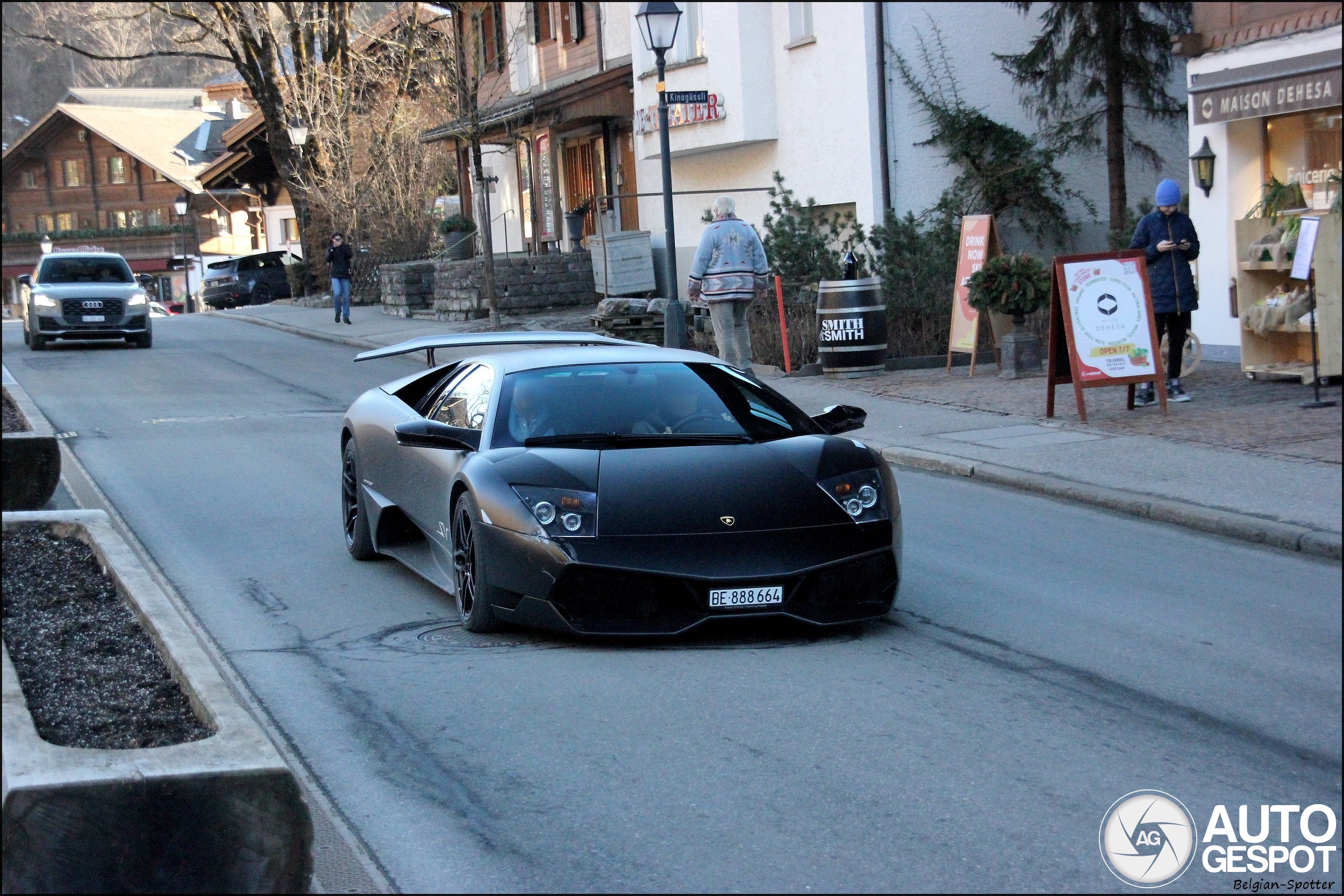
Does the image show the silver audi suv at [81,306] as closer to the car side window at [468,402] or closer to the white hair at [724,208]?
the white hair at [724,208]

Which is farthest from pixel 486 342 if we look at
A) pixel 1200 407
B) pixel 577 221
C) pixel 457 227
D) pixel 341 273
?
pixel 457 227

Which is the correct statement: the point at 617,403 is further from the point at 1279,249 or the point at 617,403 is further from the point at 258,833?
the point at 1279,249

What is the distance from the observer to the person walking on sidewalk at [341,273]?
3050cm

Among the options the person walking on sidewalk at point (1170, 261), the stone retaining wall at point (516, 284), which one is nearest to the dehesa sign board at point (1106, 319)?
the person walking on sidewalk at point (1170, 261)

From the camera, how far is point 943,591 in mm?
7586

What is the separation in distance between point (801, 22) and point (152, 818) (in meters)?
3.55

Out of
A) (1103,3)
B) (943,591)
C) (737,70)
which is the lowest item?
(943,591)

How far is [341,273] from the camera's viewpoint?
3058cm

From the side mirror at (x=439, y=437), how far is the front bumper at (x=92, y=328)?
20.2 metres

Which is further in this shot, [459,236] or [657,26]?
[459,236]

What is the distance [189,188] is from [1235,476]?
62443 mm

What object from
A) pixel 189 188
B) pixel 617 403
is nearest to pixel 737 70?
pixel 617 403

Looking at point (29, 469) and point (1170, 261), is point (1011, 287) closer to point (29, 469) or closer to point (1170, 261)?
point (1170, 261)

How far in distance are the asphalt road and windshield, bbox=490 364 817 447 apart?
3.27 feet
